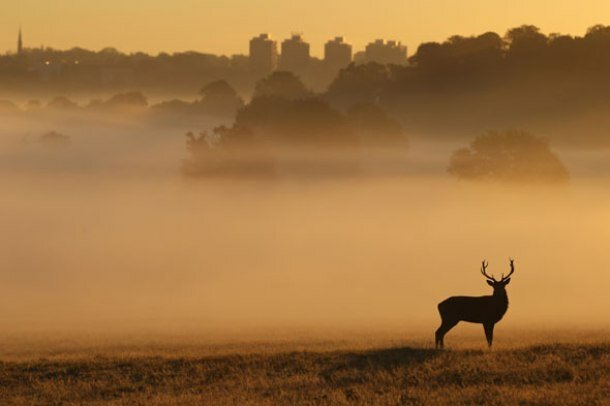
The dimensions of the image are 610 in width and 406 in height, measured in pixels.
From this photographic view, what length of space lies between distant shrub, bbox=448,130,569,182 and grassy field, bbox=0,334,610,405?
66.8 metres

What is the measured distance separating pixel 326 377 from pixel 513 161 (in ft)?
235

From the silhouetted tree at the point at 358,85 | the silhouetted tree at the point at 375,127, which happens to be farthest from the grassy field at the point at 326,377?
the silhouetted tree at the point at 358,85

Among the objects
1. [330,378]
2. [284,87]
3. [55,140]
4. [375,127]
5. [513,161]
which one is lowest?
[330,378]

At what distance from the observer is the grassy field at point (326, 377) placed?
2592cm

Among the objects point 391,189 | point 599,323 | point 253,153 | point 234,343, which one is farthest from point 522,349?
point 391,189

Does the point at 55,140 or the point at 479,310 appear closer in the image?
the point at 479,310

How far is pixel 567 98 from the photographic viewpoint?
16662cm

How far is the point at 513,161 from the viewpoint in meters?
97.6

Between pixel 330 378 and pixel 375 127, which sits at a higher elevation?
pixel 375 127

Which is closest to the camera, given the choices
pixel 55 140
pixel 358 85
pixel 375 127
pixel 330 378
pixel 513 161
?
pixel 330 378

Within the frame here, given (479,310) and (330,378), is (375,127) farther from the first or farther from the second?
(330,378)

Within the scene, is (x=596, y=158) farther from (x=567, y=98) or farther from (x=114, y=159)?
(x=114, y=159)

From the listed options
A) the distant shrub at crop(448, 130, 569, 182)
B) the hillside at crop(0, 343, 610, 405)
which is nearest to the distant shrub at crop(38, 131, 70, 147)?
the distant shrub at crop(448, 130, 569, 182)

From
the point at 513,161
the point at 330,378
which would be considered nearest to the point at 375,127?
the point at 513,161
